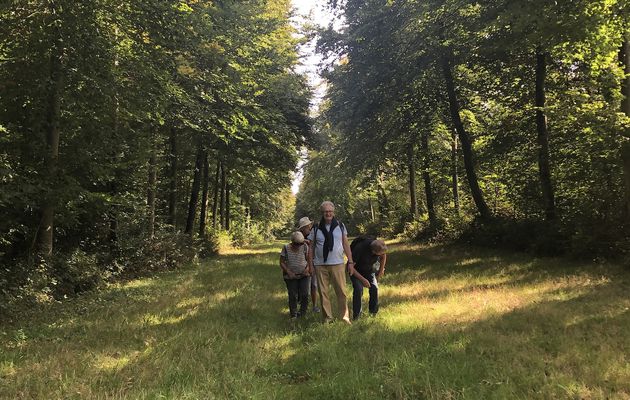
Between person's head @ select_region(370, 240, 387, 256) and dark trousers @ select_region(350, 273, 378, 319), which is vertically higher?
person's head @ select_region(370, 240, 387, 256)

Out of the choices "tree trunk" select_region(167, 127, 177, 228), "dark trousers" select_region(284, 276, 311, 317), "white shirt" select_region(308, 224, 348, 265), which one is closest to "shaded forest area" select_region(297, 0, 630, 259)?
"white shirt" select_region(308, 224, 348, 265)

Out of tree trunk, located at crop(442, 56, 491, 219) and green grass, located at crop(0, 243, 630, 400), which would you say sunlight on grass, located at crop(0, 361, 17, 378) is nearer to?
green grass, located at crop(0, 243, 630, 400)

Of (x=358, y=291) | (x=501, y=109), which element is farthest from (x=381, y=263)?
(x=501, y=109)

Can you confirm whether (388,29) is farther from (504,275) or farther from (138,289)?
(138,289)

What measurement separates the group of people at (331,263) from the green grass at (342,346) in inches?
18.2

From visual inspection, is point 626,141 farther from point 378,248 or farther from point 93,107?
point 93,107

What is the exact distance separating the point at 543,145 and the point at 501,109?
532 centimetres

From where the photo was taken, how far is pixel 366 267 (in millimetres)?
8281

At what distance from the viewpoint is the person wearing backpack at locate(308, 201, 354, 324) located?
312 inches

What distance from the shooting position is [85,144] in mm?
11344

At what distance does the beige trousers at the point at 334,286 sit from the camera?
25.9 feet

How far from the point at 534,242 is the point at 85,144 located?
13.6 meters

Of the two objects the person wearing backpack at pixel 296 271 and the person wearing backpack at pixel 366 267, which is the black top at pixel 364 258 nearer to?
the person wearing backpack at pixel 366 267

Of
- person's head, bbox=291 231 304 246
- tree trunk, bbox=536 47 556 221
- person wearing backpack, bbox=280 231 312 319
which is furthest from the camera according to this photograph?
tree trunk, bbox=536 47 556 221
